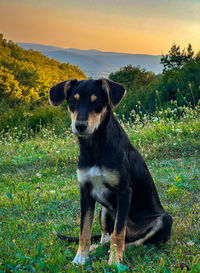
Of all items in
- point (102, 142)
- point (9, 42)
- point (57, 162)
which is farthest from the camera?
point (9, 42)

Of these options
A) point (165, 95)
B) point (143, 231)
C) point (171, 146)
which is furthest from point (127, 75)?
point (143, 231)

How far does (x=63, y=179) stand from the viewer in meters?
6.12

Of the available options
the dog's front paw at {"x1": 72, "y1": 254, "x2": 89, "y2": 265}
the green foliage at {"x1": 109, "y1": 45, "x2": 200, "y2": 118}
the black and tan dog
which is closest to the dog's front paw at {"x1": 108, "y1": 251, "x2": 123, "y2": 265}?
the black and tan dog

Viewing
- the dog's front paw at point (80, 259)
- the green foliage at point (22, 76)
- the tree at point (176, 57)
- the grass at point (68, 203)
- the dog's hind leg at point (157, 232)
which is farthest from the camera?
the green foliage at point (22, 76)

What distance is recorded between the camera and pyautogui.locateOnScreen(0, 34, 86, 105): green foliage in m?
34.1

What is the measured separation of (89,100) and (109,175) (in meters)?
0.75

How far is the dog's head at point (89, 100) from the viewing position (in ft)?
9.41

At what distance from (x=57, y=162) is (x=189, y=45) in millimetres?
18891

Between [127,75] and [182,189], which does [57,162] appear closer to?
[182,189]

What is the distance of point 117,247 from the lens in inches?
114

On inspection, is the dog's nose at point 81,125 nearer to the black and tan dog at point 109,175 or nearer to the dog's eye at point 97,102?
the black and tan dog at point 109,175

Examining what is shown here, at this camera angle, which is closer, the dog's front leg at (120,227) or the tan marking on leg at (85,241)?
the dog's front leg at (120,227)

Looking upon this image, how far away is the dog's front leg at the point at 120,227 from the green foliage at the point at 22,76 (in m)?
32.5

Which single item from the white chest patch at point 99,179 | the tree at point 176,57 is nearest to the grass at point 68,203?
the white chest patch at point 99,179
